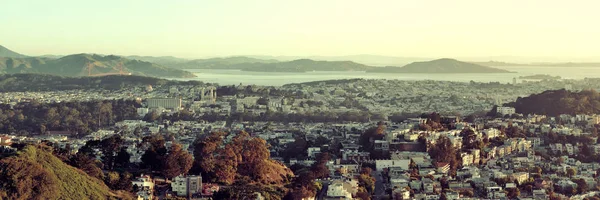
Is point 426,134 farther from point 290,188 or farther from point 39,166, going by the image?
point 39,166

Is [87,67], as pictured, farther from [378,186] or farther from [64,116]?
[378,186]

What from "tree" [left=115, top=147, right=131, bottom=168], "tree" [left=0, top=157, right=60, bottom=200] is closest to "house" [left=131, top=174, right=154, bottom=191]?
"tree" [left=115, top=147, right=131, bottom=168]

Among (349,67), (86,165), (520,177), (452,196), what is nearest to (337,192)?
(452,196)

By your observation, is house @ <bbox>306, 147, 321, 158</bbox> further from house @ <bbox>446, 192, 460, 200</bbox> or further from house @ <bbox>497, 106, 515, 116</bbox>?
house @ <bbox>497, 106, 515, 116</bbox>

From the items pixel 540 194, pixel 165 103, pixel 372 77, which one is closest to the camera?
pixel 540 194

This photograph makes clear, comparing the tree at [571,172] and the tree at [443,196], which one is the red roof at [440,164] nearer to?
the tree at [571,172]
